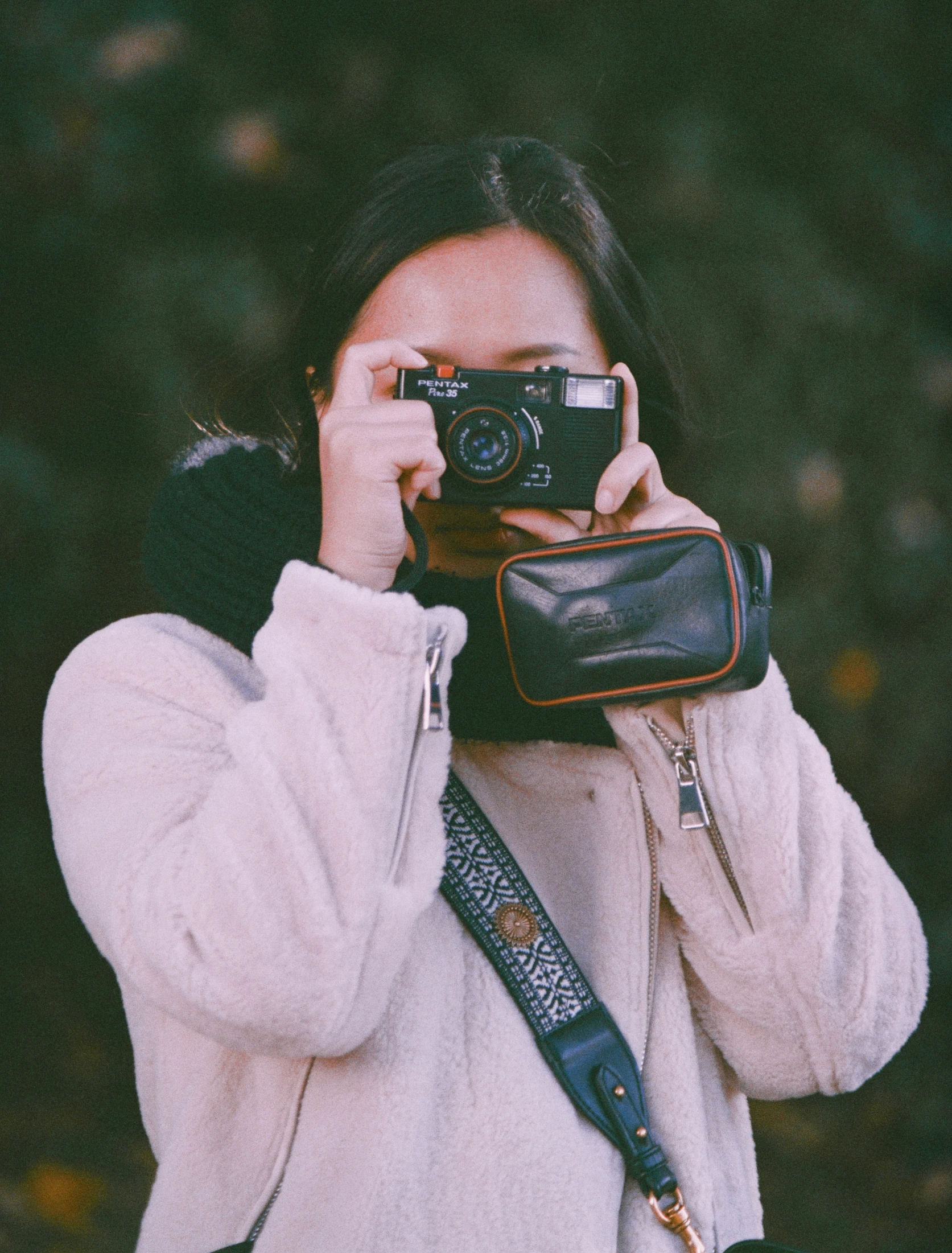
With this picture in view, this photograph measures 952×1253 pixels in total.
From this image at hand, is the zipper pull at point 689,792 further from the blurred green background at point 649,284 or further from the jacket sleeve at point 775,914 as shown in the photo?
the blurred green background at point 649,284

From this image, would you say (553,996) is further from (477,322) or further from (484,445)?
(477,322)

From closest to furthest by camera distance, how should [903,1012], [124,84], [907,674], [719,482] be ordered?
[903,1012] → [124,84] → [719,482] → [907,674]

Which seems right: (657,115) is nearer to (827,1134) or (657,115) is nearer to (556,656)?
(556,656)

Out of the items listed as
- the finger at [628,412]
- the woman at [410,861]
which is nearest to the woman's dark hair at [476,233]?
the woman at [410,861]

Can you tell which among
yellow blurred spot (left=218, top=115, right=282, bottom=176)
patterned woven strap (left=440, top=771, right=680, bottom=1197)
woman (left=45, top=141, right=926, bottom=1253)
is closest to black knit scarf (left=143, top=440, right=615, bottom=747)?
woman (left=45, top=141, right=926, bottom=1253)

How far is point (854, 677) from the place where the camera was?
89.7 inches

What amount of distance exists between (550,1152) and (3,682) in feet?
4.99

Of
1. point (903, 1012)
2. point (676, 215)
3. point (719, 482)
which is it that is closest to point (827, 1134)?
point (719, 482)

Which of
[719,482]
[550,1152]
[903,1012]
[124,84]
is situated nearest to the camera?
[550,1152]

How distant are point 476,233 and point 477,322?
12 cm

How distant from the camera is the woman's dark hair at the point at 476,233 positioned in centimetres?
109

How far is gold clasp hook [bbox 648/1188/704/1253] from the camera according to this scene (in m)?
0.82

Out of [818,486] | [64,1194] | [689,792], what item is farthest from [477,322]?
[64,1194]

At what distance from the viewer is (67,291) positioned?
1.96 m
